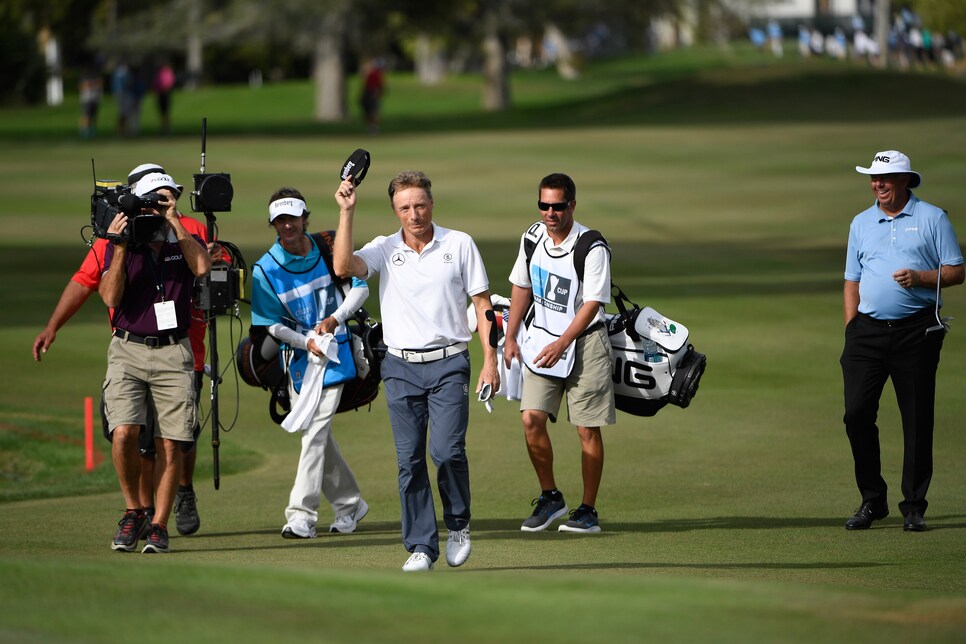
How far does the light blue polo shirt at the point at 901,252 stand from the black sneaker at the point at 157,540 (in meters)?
4.24

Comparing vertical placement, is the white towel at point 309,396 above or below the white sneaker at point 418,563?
above

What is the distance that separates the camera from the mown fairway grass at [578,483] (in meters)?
6.05

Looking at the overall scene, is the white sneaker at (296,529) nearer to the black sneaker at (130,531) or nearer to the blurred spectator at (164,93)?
the black sneaker at (130,531)

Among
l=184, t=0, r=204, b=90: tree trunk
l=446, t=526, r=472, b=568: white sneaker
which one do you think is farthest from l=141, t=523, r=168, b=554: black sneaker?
l=184, t=0, r=204, b=90: tree trunk

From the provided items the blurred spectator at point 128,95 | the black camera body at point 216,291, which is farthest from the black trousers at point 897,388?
the blurred spectator at point 128,95

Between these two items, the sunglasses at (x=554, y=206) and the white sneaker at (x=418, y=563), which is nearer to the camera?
the white sneaker at (x=418, y=563)

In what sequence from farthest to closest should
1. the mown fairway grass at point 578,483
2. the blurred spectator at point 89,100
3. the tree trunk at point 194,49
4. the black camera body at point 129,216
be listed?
the tree trunk at point 194,49
the blurred spectator at point 89,100
the black camera body at point 129,216
the mown fairway grass at point 578,483

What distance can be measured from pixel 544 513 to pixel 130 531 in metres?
2.46

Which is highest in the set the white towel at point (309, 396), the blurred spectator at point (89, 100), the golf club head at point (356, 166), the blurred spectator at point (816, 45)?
the blurred spectator at point (816, 45)

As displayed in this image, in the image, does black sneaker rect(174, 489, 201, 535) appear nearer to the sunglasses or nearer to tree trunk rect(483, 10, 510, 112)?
the sunglasses

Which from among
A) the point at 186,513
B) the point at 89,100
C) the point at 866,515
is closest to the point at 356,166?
the point at 186,513

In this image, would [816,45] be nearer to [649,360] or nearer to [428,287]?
[649,360]

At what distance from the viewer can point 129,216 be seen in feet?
29.4

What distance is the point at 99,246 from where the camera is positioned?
368 inches
